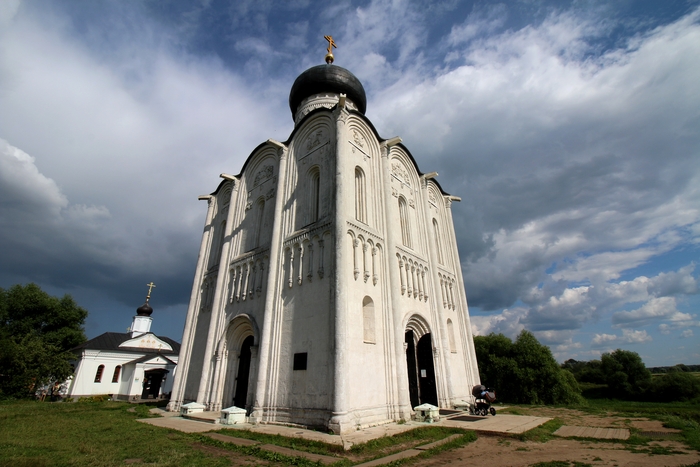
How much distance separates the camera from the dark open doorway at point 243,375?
39.7 ft

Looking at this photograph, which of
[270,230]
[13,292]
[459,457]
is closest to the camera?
[459,457]

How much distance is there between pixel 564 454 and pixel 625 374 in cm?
4661

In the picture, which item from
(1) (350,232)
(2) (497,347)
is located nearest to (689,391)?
(2) (497,347)

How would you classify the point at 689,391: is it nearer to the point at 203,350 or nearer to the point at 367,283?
the point at 367,283

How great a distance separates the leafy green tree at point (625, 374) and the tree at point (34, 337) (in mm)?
55902

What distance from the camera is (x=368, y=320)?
1074 cm

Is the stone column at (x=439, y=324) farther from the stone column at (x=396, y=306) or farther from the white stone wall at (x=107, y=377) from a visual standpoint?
the white stone wall at (x=107, y=377)

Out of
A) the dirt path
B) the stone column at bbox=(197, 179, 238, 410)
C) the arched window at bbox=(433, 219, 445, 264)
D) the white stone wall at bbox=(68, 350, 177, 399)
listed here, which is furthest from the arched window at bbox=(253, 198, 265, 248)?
the white stone wall at bbox=(68, 350, 177, 399)

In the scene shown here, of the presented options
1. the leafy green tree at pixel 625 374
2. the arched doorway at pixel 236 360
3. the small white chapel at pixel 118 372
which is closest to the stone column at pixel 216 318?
the arched doorway at pixel 236 360

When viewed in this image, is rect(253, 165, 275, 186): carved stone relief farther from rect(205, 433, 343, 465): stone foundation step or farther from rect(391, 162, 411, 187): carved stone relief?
rect(205, 433, 343, 465): stone foundation step

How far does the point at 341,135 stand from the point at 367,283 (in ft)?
18.1

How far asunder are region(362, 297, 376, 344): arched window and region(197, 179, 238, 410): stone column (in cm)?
657

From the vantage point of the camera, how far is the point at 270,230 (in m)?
13.9

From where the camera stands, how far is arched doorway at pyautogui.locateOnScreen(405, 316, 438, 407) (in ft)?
38.7
